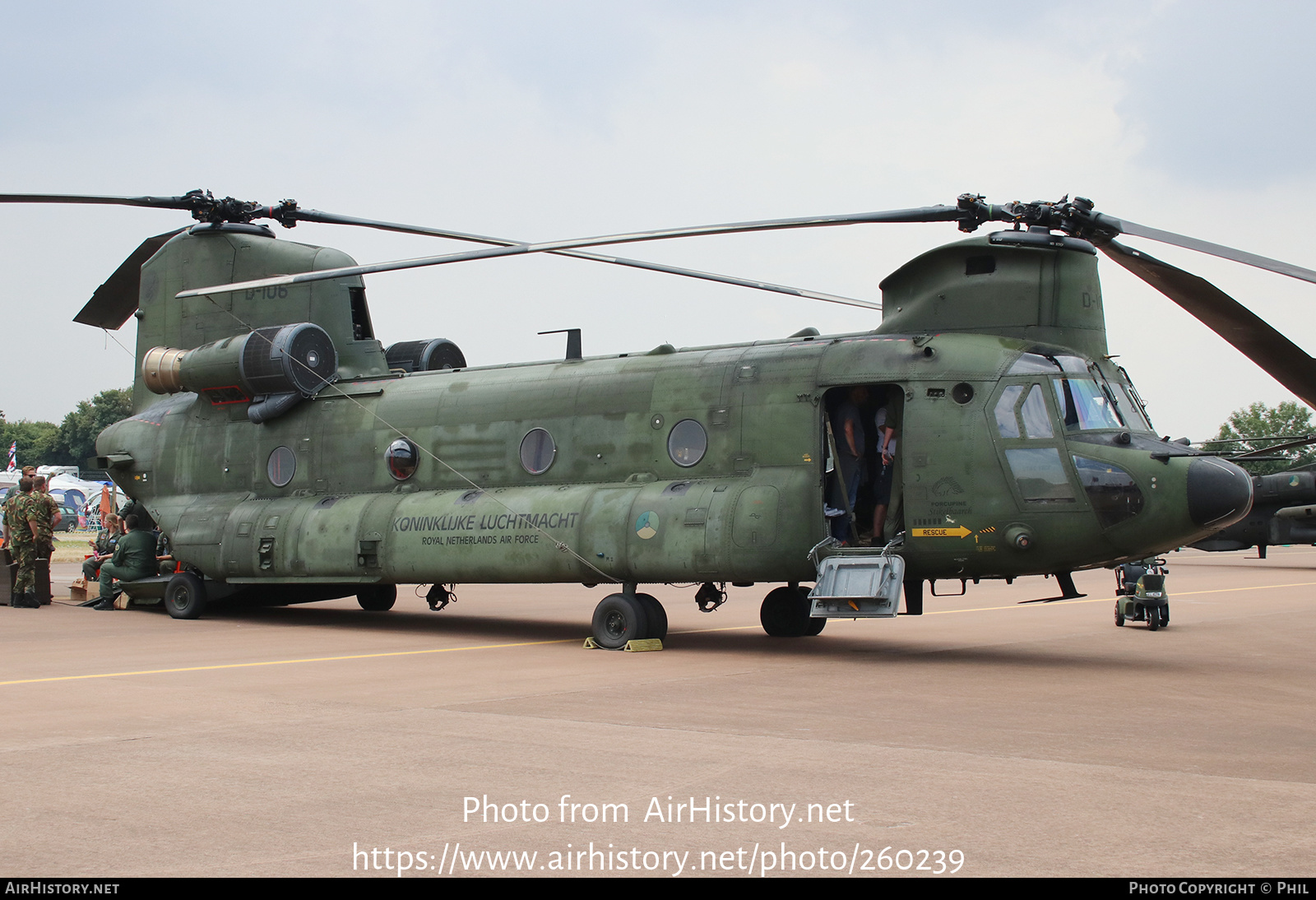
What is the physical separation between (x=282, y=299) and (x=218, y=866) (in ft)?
48.1

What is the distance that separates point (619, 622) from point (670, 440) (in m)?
2.24

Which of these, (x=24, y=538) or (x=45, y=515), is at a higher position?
(x=45, y=515)

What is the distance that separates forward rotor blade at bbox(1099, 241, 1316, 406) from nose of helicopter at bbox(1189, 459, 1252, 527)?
1826mm

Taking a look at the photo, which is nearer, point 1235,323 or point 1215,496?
point 1235,323

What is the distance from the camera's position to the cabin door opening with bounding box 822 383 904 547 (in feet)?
42.1

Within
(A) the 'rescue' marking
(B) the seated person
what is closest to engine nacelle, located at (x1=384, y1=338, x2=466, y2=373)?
(B) the seated person

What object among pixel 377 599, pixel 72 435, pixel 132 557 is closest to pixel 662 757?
pixel 377 599

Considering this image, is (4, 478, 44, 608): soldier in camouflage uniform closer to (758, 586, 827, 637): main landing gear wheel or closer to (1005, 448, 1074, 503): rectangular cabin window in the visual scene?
(758, 586, 827, 637): main landing gear wheel

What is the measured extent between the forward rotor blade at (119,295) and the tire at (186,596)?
5463mm

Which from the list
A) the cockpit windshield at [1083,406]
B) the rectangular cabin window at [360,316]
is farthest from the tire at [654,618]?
the rectangular cabin window at [360,316]

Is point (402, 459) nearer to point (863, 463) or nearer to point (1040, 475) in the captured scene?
point (863, 463)

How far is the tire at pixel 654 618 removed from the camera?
13328mm

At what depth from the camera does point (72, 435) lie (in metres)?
113
